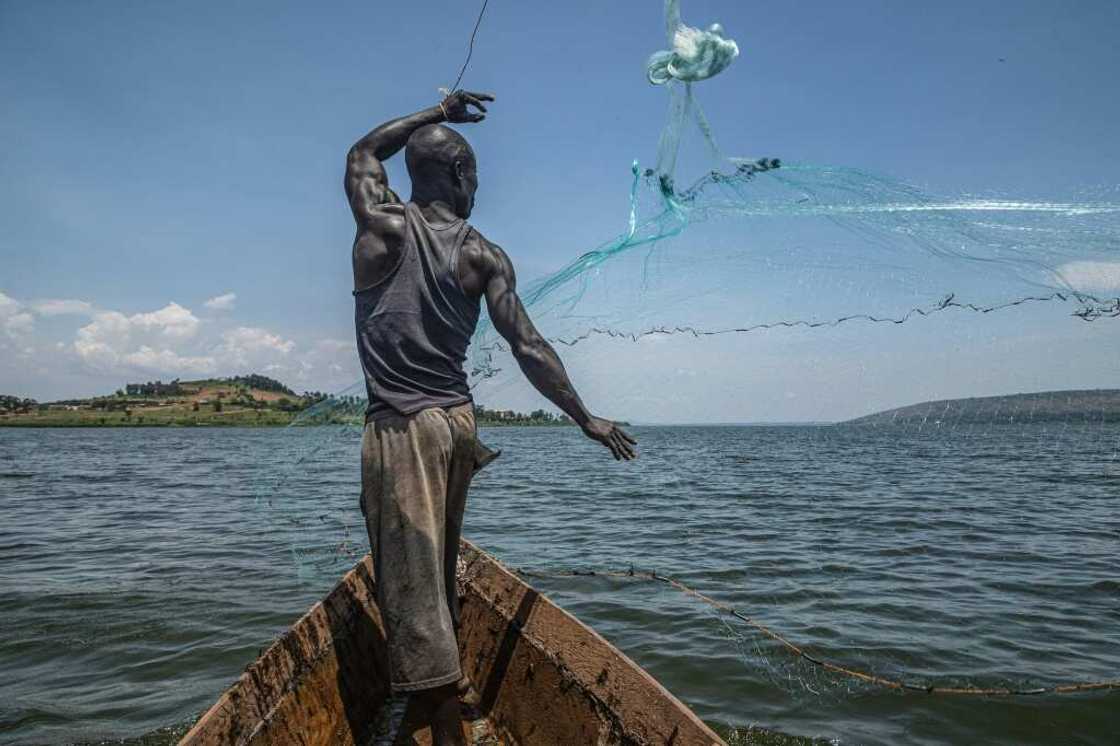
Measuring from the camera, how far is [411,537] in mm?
3174

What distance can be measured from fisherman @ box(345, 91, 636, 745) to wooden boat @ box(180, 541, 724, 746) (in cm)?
58

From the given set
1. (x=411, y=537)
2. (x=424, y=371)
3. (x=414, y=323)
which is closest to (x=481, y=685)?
(x=411, y=537)

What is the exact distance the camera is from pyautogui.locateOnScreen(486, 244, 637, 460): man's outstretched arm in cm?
338

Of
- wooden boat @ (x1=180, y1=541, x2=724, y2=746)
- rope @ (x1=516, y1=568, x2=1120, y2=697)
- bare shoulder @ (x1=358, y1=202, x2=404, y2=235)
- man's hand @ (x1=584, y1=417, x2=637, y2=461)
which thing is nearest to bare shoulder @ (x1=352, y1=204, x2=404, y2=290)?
bare shoulder @ (x1=358, y1=202, x2=404, y2=235)

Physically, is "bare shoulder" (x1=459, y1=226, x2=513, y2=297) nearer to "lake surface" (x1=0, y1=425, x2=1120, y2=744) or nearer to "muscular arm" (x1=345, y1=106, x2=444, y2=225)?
"muscular arm" (x1=345, y1=106, x2=444, y2=225)

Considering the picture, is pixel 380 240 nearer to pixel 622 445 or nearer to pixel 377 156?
pixel 377 156

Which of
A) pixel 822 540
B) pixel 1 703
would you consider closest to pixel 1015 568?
pixel 822 540

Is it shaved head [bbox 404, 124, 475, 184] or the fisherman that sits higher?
shaved head [bbox 404, 124, 475, 184]

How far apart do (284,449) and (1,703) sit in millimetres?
3142

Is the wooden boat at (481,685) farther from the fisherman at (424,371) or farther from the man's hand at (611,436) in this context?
the man's hand at (611,436)

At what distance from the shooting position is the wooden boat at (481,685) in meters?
3.30

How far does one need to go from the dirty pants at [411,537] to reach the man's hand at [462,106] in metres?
1.42

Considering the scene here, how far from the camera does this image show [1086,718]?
19.8 feet

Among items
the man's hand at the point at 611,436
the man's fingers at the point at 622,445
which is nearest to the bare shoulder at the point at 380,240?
the man's hand at the point at 611,436
